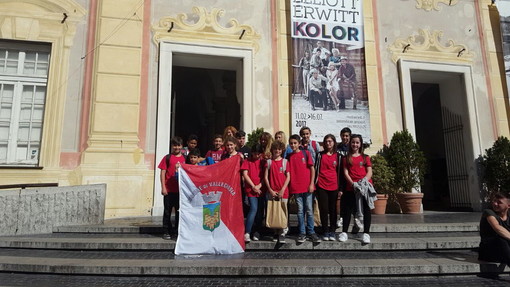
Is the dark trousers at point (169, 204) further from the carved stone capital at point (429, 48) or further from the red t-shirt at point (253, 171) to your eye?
the carved stone capital at point (429, 48)

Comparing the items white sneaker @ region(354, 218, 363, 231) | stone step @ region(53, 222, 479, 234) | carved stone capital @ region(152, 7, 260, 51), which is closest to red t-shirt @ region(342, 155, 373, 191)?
white sneaker @ region(354, 218, 363, 231)

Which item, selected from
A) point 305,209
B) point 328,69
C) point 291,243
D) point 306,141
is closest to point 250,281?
point 291,243

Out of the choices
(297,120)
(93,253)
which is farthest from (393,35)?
(93,253)

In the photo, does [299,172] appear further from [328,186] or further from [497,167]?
[497,167]

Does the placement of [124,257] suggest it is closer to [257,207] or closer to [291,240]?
[257,207]

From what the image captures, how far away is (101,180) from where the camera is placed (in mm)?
8609

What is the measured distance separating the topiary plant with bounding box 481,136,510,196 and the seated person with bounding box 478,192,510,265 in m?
6.47

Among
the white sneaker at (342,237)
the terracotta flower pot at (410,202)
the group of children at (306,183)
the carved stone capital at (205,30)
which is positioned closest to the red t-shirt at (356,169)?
the group of children at (306,183)

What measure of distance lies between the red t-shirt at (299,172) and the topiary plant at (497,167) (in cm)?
779

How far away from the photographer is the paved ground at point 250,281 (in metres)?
4.19

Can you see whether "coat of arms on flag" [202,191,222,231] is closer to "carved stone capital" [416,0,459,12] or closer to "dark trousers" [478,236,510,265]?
"dark trousers" [478,236,510,265]

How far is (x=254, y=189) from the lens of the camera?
5.26m

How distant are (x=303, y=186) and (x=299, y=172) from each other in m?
0.22

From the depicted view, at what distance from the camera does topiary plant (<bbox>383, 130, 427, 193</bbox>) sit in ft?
31.8
